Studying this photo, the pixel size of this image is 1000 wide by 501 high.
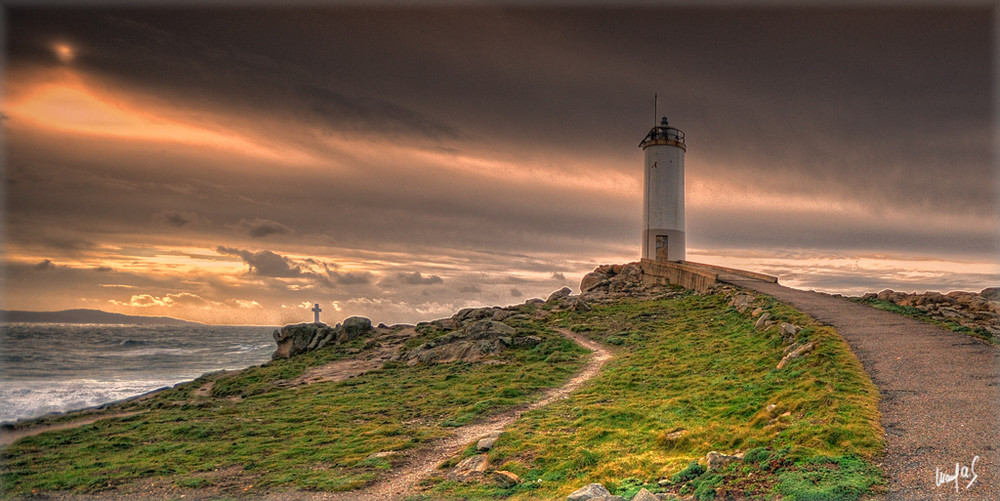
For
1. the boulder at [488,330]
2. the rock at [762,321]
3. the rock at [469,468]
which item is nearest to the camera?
the rock at [469,468]

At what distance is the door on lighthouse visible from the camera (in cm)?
4809

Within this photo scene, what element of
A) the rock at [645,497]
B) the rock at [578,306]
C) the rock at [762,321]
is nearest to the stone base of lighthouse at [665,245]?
the rock at [578,306]

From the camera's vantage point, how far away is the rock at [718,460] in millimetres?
8596

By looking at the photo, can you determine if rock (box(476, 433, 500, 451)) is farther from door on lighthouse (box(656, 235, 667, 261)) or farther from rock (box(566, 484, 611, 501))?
door on lighthouse (box(656, 235, 667, 261))

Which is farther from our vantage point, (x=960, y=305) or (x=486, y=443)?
(x=960, y=305)

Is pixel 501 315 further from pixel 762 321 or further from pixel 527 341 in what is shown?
pixel 762 321

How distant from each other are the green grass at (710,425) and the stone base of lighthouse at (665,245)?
26.8 meters

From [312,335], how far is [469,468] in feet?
97.6

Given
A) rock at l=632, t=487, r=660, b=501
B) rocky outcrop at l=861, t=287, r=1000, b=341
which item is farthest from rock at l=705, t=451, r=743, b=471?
rocky outcrop at l=861, t=287, r=1000, b=341

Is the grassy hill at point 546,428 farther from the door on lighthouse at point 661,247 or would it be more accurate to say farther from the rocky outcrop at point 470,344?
the door on lighthouse at point 661,247

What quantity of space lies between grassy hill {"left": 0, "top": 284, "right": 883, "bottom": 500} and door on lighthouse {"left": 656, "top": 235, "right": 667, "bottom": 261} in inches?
797

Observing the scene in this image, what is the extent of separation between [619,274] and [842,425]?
142 feet

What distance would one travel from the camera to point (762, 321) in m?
22.0

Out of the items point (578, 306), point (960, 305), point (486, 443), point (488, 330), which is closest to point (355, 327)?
point (488, 330)
